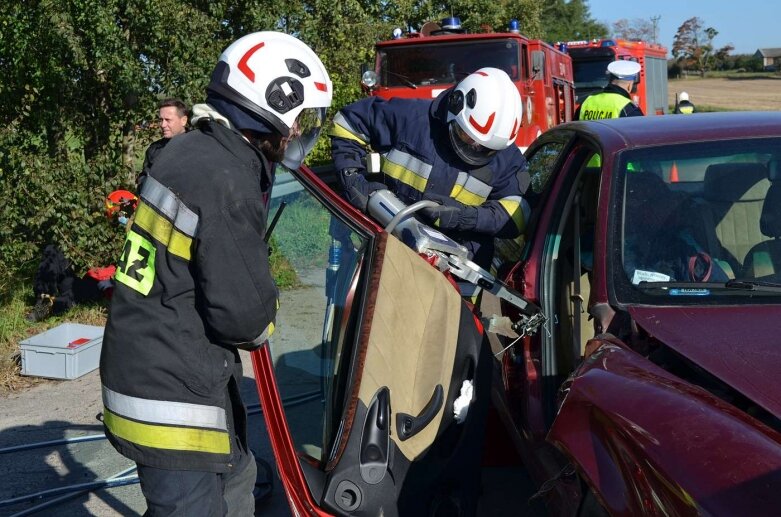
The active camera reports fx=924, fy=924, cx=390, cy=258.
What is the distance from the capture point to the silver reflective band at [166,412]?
2.33 m

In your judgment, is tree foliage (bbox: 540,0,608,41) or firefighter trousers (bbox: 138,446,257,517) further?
tree foliage (bbox: 540,0,608,41)

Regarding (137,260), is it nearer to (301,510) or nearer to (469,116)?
(301,510)

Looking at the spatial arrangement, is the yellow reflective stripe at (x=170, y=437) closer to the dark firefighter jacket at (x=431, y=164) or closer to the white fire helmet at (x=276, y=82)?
the white fire helmet at (x=276, y=82)

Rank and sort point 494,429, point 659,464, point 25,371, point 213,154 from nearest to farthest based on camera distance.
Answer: point 659,464 → point 213,154 → point 494,429 → point 25,371

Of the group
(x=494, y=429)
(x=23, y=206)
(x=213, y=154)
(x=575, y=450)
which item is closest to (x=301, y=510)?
(x=575, y=450)

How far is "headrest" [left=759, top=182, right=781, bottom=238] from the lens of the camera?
3125 millimetres

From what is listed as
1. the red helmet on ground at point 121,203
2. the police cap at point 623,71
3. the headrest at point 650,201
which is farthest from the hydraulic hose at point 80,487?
Result: the police cap at point 623,71

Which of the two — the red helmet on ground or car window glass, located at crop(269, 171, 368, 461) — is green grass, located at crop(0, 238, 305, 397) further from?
car window glass, located at crop(269, 171, 368, 461)

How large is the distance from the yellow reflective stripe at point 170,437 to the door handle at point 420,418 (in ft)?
1.84

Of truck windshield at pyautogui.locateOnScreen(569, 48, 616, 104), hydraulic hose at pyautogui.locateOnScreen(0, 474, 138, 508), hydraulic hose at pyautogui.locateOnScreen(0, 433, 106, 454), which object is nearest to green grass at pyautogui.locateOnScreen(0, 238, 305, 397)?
hydraulic hose at pyautogui.locateOnScreen(0, 433, 106, 454)

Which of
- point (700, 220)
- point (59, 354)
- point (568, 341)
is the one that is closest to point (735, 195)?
point (700, 220)

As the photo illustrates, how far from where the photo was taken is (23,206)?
6234 millimetres

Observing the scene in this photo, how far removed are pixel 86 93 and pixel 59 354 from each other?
217cm

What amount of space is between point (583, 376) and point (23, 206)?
16.0ft
